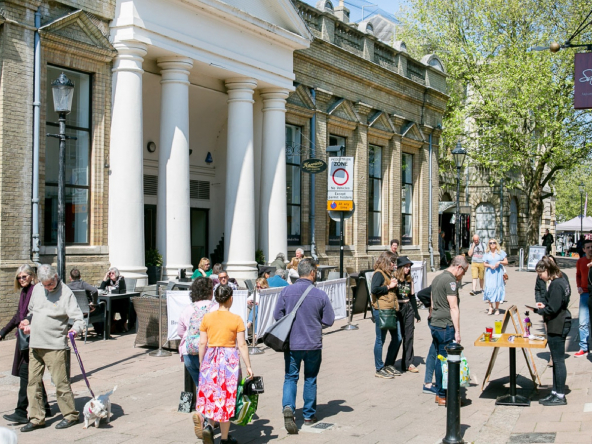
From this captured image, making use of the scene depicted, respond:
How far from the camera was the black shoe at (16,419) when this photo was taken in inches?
294

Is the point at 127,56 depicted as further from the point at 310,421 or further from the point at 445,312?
the point at 310,421

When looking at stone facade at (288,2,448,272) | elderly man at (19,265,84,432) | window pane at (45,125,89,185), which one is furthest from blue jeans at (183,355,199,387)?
stone facade at (288,2,448,272)

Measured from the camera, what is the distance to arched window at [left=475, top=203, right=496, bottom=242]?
133ft

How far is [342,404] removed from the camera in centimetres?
852

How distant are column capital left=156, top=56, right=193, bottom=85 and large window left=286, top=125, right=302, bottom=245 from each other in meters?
5.58

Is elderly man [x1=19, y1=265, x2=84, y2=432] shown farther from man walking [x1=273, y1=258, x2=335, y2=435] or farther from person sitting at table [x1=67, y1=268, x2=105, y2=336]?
person sitting at table [x1=67, y1=268, x2=105, y2=336]

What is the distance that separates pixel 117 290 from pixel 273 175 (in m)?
7.20

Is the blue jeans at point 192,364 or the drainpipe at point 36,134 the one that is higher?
the drainpipe at point 36,134

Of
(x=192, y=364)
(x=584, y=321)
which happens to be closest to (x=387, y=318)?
(x=192, y=364)

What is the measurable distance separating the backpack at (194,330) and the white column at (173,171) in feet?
30.2

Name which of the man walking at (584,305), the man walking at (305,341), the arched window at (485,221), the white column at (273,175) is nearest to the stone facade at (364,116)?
the white column at (273,175)

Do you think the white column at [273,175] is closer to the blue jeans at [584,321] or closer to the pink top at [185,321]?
the blue jeans at [584,321]

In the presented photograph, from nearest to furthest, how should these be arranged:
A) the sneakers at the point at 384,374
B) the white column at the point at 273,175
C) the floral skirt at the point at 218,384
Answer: the floral skirt at the point at 218,384 < the sneakers at the point at 384,374 < the white column at the point at 273,175

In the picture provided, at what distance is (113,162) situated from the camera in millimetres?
14867
